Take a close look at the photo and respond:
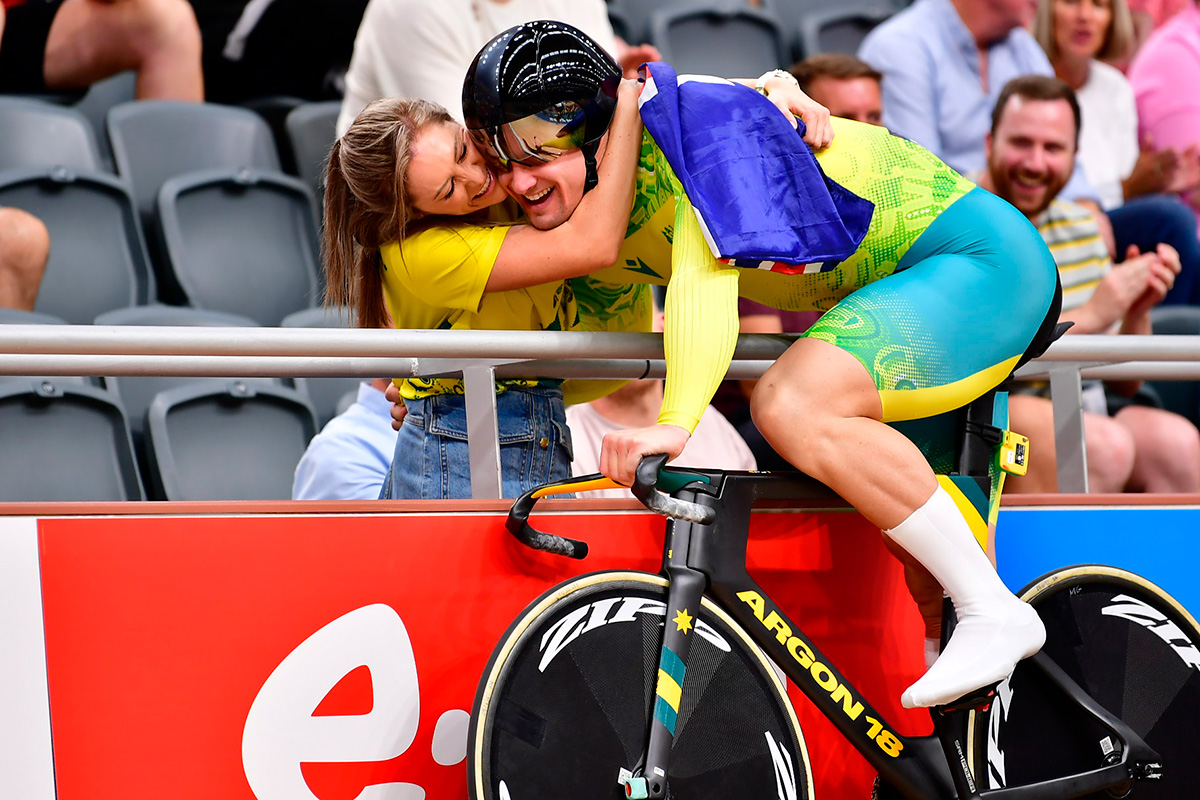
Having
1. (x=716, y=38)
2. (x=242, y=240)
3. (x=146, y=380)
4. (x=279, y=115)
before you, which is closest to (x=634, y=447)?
(x=146, y=380)

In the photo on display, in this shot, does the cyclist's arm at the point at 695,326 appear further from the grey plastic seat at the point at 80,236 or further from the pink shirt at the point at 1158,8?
the pink shirt at the point at 1158,8

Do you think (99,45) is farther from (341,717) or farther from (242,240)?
(341,717)

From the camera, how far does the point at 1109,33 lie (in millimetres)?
6223

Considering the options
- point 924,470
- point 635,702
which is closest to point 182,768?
point 635,702

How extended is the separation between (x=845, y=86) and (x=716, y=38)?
5.89ft

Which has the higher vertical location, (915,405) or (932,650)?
(915,405)

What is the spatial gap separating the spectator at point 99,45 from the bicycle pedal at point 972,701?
11.9 feet

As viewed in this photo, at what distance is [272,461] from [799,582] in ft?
6.66

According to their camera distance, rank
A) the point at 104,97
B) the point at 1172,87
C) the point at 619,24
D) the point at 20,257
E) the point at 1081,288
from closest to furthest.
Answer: the point at 20,257 < the point at 1081,288 < the point at 104,97 < the point at 619,24 < the point at 1172,87

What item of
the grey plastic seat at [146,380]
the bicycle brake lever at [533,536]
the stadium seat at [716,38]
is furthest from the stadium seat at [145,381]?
the stadium seat at [716,38]

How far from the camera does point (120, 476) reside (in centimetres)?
349

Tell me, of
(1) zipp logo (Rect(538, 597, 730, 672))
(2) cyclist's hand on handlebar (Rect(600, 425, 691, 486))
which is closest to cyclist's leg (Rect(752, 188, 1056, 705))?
(2) cyclist's hand on handlebar (Rect(600, 425, 691, 486))

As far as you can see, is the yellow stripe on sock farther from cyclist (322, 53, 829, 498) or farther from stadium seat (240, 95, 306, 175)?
stadium seat (240, 95, 306, 175)

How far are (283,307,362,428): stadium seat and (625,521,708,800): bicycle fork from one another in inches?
86.4
